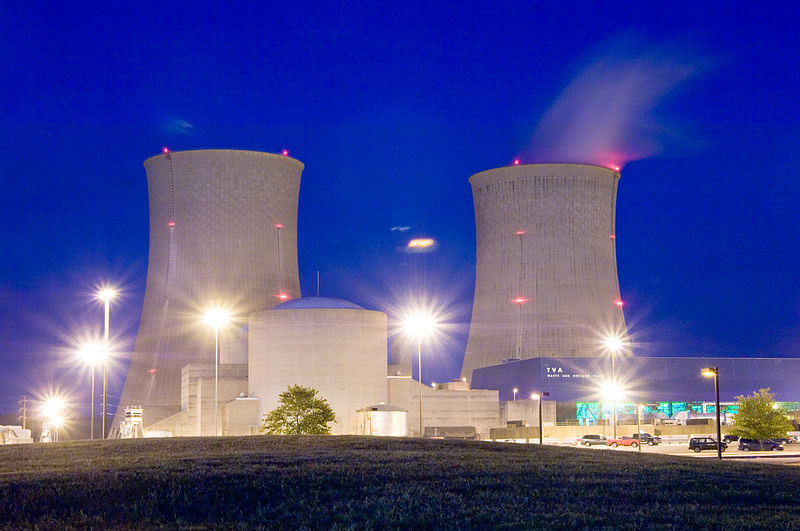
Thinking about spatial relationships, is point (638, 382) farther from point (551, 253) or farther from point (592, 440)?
point (592, 440)

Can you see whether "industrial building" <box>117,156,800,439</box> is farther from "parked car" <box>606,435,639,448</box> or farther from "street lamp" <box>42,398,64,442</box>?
"parked car" <box>606,435,639,448</box>

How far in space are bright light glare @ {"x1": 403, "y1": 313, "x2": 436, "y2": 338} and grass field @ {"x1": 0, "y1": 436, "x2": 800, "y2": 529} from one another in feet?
69.4

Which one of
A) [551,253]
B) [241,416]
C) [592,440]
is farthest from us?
[551,253]

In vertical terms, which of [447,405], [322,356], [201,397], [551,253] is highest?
[551,253]

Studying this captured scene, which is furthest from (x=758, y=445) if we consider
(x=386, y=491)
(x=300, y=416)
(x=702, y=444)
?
(x=386, y=491)

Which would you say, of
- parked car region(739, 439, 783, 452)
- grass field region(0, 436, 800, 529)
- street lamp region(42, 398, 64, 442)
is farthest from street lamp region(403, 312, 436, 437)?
street lamp region(42, 398, 64, 442)

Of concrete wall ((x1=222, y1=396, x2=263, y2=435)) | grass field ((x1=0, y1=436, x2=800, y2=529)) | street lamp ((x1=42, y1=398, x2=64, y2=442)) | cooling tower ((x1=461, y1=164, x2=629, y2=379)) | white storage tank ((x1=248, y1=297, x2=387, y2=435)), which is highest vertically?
cooling tower ((x1=461, y1=164, x2=629, y2=379))

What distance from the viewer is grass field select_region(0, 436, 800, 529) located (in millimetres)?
10953

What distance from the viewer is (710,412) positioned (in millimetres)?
66438

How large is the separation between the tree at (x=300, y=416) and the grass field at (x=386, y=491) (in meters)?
21.4

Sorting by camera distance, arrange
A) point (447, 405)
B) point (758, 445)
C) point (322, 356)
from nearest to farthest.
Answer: point (758, 445) < point (322, 356) < point (447, 405)

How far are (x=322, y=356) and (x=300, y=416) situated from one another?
8227 millimetres

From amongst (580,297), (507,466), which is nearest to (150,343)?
(580,297)

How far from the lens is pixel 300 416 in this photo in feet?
133
